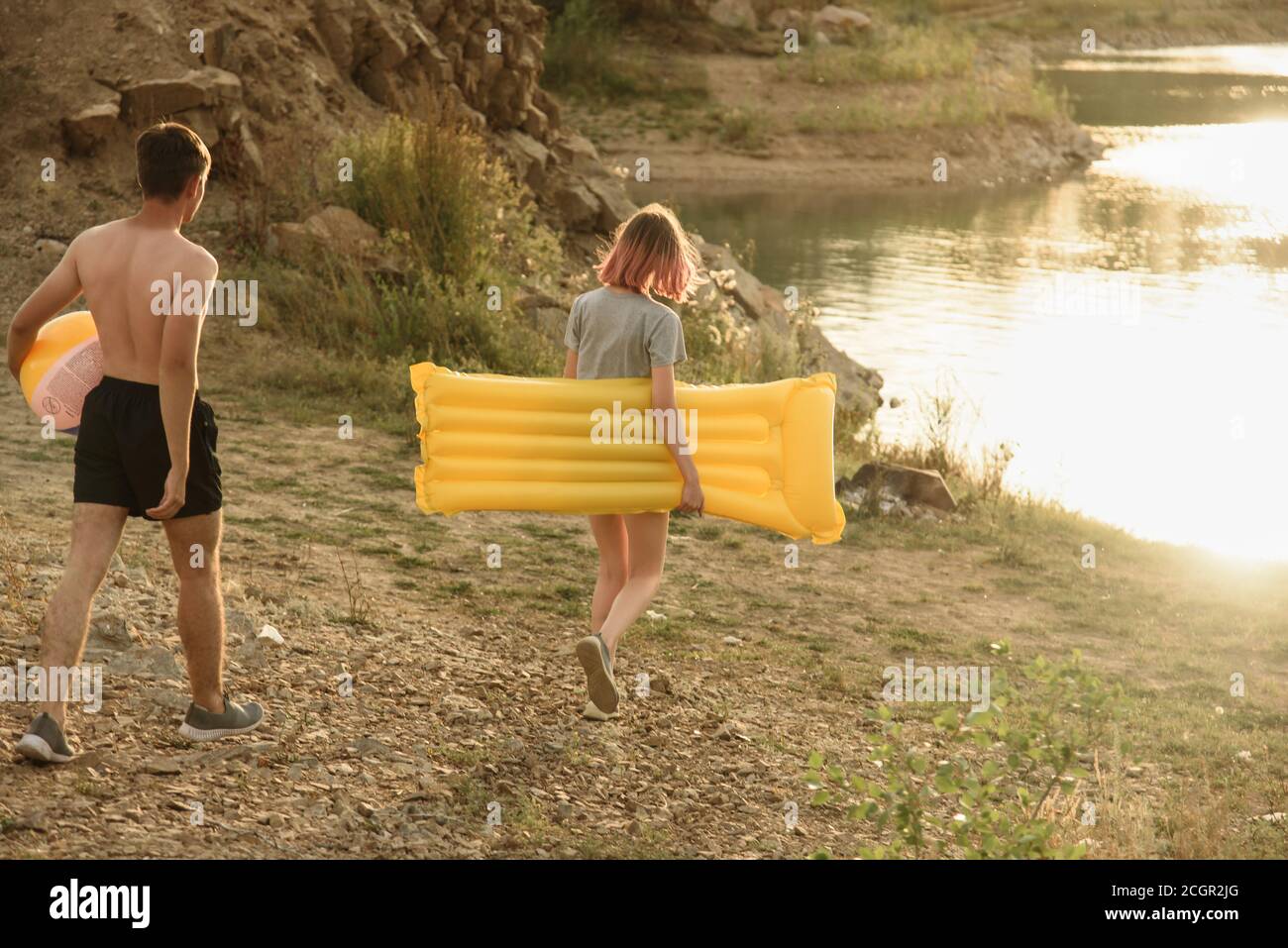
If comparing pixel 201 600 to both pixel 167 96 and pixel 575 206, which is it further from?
pixel 575 206

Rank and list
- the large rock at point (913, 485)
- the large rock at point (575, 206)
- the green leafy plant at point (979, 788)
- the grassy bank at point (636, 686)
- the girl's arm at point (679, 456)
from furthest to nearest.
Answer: the large rock at point (575, 206) → the large rock at point (913, 485) → the girl's arm at point (679, 456) → the grassy bank at point (636, 686) → the green leafy plant at point (979, 788)

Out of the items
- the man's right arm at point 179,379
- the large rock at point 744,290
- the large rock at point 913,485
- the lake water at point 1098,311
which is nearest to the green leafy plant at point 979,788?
the man's right arm at point 179,379

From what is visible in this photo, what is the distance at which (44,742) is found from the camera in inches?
180

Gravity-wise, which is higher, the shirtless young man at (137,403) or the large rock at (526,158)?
the large rock at (526,158)

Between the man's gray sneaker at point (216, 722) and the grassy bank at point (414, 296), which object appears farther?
the grassy bank at point (414, 296)

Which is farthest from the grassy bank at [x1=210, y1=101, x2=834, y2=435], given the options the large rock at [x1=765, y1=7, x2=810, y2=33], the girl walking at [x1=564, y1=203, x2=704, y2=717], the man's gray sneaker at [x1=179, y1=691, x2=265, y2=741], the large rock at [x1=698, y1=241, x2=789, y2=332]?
the large rock at [x1=765, y1=7, x2=810, y2=33]

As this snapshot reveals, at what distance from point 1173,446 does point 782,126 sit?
2233 centimetres

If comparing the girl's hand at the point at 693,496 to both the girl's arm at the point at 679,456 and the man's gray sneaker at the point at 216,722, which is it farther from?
the man's gray sneaker at the point at 216,722

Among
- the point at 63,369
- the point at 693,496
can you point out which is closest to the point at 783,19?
the point at 693,496

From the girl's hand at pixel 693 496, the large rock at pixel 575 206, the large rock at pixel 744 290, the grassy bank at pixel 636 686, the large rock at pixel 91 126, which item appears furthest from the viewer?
the large rock at pixel 575 206

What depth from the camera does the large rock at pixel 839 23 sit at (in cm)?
4194

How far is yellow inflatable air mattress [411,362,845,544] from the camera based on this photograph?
223 inches

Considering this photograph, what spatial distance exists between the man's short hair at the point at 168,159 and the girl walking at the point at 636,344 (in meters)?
1.48

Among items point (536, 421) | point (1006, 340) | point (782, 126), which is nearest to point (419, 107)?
point (1006, 340)
